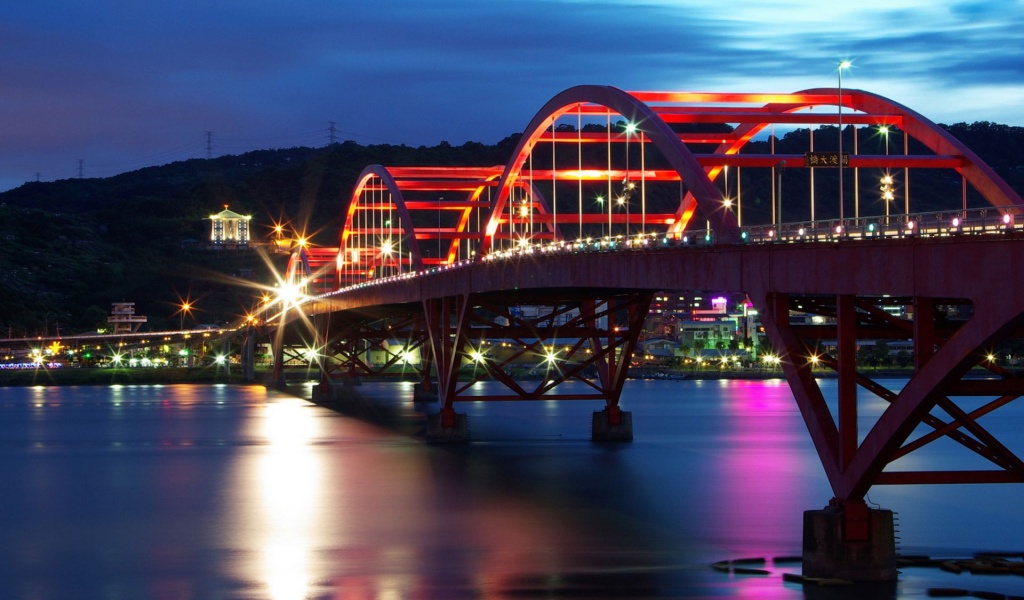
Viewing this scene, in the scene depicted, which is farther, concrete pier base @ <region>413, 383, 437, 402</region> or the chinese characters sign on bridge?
concrete pier base @ <region>413, 383, 437, 402</region>

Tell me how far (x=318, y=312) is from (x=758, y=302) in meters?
89.5

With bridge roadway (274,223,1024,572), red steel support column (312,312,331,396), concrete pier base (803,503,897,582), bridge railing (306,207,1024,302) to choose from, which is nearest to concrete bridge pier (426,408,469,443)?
bridge railing (306,207,1024,302)

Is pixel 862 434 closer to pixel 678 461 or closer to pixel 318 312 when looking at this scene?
pixel 678 461

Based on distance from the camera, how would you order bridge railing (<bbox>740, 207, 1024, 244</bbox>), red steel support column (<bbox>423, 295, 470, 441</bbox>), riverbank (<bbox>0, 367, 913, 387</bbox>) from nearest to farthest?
1. bridge railing (<bbox>740, 207, 1024, 244</bbox>)
2. red steel support column (<bbox>423, 295, 470, 441</bbox>)
3. riverbank (<bbox>0, 367, 913, 387</bbox>)

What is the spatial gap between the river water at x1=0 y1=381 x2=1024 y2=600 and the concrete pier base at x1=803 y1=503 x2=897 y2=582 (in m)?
0.67

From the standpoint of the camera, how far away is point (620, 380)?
7025 centimetres

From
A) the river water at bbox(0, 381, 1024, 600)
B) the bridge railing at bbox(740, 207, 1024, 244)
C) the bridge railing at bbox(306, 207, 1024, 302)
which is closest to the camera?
the bridge railing at bbox(740, 207, 1024, 244)

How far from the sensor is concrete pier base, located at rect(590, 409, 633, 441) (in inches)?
2943

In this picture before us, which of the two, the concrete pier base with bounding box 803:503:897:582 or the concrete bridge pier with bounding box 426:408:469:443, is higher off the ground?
the concrete bridge pier with bounding box 426:408:469:443

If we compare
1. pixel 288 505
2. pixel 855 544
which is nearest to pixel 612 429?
pixel 288 505

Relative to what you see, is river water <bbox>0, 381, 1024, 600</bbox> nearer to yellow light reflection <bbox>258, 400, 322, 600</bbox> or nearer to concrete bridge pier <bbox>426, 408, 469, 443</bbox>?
yellow light reflection <bbox>258, 400, 322, 600</bbox>

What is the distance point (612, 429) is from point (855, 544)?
4395 cm

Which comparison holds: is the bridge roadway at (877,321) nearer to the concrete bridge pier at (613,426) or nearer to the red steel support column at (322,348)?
the concrete bridge pier at (613,426)

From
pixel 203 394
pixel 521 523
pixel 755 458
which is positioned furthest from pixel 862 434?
pixel 203 394
